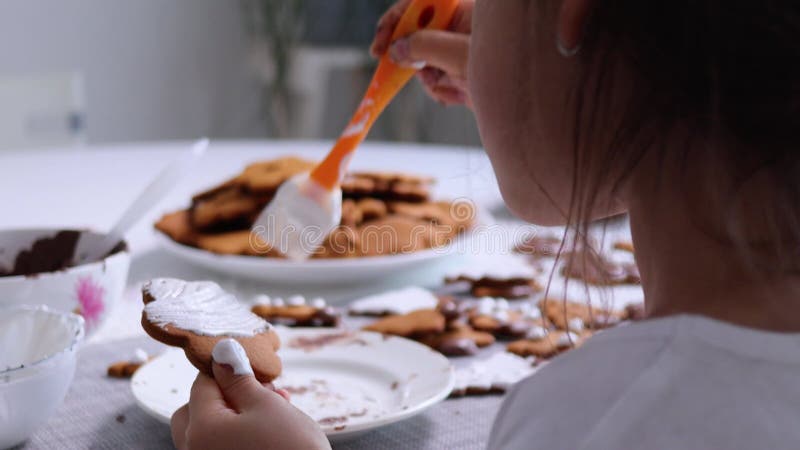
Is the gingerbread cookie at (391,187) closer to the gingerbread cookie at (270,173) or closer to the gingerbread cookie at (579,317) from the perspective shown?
the gingerbread cookie at (270,173)

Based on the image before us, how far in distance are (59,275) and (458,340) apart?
40cm

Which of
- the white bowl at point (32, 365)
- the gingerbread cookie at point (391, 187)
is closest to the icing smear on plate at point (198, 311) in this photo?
the white bowl at point (32, 365)

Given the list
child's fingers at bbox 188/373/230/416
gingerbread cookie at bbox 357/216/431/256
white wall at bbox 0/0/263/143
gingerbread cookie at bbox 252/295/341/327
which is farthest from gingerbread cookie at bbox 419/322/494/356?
white wall at bbox 0/0/263/143

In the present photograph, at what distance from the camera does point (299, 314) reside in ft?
3.20

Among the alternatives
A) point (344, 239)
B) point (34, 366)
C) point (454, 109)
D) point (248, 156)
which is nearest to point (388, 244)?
point (344, 239)

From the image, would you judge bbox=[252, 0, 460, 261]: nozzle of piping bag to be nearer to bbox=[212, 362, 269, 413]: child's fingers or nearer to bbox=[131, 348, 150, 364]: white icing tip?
bbox=[131, 348, 150, 364]: white icing tip

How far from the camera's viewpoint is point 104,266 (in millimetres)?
889

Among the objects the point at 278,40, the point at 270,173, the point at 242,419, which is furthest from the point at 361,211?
the point at 278,40

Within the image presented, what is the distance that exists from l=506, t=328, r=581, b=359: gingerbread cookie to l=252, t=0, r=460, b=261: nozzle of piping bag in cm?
23

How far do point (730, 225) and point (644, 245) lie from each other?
0.20 ft

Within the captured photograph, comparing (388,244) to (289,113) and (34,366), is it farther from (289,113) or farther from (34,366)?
(289,113)

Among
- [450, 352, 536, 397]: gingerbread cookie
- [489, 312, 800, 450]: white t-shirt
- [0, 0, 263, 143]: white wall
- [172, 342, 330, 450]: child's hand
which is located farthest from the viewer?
[0, 0, 263, 143]: white wall

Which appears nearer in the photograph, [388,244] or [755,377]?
[755,377]

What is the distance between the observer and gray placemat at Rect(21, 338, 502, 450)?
696 millimetres
